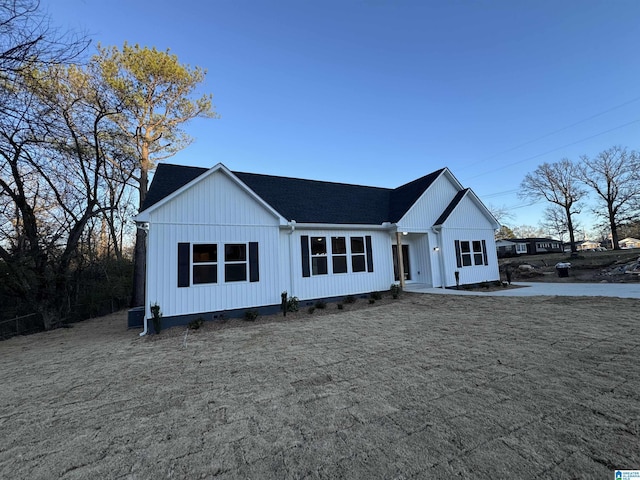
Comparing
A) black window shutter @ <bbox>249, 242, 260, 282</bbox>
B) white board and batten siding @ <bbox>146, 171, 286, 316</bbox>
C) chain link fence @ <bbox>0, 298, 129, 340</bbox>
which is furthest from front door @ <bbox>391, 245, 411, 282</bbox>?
chain link fence @ <bbox>0, 298, 129, 340</bbox>

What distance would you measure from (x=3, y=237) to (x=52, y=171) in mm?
2795

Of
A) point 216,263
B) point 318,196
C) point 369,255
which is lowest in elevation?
point 216,263

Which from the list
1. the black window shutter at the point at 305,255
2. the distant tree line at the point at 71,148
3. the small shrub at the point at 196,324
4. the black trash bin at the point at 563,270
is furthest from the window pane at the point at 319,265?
the black trash bin at the point at 563,270

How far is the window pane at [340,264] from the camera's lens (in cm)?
1092

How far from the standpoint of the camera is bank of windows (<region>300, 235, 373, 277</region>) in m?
10.4

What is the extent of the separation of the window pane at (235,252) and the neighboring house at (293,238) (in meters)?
0.03

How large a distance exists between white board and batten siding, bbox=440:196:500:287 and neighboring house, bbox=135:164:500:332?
0.05 m

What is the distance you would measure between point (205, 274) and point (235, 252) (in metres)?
1.17

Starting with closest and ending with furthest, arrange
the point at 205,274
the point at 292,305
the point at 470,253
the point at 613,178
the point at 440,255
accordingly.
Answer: the point at 205,274
the point at 292,305
the point at 440,255
the point at 470,253
the point at 613,178

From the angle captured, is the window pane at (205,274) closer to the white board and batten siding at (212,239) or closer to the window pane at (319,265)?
the white board and batten siding at (212,239)

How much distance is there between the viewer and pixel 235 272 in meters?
8.88

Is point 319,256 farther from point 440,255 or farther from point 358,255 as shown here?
point 440,255

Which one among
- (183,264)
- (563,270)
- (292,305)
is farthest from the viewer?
(563,270)

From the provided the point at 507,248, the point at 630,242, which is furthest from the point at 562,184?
the point at 630,242
